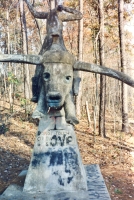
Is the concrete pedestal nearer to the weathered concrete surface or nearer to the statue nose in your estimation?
the weathered concrete surface

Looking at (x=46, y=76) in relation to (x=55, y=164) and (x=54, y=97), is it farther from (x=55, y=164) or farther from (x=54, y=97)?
(x=55, y=164)

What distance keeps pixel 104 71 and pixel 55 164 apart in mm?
1941

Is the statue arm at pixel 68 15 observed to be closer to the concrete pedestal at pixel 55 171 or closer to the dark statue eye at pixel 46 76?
the dark statue eye at pixel 46 76

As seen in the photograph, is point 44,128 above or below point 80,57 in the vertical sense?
below

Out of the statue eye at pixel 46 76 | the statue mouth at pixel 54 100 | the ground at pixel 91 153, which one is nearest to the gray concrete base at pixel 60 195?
the statue mouth at pixel 54 100

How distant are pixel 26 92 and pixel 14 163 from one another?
8.96 m

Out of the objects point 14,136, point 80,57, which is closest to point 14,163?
point 14,136

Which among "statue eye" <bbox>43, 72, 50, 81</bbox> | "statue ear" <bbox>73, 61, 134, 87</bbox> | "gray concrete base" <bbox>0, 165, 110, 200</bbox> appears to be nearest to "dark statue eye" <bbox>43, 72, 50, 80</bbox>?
"statue eye" <bbox>43, 72, 50, 81</bbox>

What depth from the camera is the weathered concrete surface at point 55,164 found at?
460 cm

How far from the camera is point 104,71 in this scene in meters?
4.77

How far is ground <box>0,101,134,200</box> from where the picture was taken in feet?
25.4

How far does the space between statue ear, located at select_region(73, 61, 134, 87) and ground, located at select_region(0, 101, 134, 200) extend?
341 cm

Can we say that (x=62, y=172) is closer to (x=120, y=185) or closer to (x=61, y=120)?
(x=61, y=120)

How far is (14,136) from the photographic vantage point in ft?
37.5
